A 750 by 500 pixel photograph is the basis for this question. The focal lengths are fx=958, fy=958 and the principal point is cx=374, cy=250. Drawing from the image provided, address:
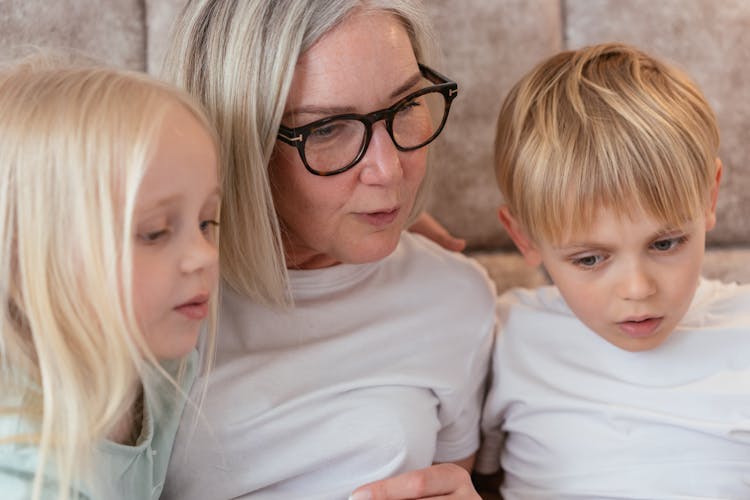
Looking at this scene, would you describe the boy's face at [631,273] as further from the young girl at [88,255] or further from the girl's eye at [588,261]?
the young girl at [88,255]

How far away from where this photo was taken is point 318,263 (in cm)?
146

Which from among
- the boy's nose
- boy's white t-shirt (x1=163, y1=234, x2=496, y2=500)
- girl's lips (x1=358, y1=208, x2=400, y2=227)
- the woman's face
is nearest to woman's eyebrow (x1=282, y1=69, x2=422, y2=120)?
the woman's face

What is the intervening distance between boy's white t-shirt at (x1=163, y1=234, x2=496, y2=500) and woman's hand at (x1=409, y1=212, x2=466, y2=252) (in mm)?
177

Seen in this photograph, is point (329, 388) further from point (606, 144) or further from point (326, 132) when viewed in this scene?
point (606, 144)

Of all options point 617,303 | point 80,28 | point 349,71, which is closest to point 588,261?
point 617,303

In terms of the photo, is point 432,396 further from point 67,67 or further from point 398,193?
point 67,67

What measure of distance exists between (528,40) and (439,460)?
0.79 metres

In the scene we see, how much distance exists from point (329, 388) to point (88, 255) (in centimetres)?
48

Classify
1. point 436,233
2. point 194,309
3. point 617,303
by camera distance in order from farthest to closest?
point 436,233, point 617,303, point 194,309

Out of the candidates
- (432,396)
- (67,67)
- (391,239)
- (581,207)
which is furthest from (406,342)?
(67,67)

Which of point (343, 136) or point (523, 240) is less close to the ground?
point (343, 136)

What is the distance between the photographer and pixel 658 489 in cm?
141

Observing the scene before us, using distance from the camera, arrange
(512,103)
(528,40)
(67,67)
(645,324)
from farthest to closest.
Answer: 1. (528,40)
2. (512,103)
3. (645,324)
4. (67,67)

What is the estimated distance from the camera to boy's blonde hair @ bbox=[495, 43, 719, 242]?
51.8 inches
